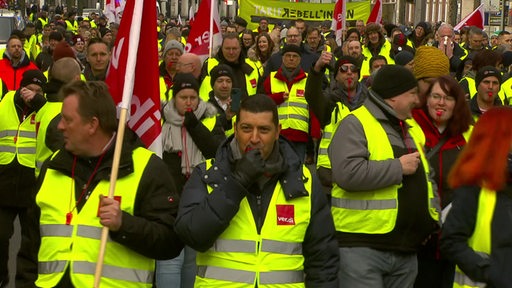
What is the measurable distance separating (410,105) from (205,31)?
25.3 ft

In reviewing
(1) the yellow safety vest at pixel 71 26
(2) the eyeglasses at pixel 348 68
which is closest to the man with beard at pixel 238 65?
(2) the eyeglasses at pixel 348 68

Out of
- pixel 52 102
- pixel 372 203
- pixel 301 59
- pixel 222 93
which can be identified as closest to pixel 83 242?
pixel 372 203

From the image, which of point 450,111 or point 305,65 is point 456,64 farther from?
point 450,111

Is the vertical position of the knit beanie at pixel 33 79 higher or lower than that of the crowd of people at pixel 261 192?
higher

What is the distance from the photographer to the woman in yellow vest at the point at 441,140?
22.5 ft

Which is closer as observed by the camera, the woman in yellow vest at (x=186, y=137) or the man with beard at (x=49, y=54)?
the woman in yellow vest at (x=186, y=137)

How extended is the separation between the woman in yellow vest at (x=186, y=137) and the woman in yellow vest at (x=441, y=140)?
1511mm

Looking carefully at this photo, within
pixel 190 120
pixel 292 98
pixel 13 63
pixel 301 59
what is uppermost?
pixel 301 59

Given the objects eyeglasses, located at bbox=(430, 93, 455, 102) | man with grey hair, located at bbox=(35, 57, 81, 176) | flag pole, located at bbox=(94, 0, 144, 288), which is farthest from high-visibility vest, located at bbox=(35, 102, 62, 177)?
eyeglasses, located at bbox=(430, 93, 455, 102)

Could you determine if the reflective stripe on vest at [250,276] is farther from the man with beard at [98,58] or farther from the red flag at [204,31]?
the red flag at [204,31]

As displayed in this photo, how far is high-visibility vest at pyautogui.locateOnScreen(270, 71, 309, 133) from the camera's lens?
11.7 metres

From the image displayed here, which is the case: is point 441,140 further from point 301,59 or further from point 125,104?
point 301,59

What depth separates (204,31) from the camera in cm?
1386

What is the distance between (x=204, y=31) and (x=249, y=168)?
8983 millimetres
